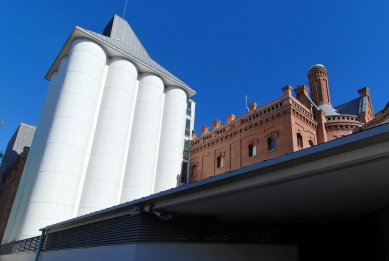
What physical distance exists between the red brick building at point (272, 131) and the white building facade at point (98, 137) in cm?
357

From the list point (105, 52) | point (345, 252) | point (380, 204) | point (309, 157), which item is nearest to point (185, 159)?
point (105, 52)

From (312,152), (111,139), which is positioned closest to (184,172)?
(111,139)

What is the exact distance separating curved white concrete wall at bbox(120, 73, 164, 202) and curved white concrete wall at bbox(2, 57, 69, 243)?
7.31 meters

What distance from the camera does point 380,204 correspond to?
27.5 feet

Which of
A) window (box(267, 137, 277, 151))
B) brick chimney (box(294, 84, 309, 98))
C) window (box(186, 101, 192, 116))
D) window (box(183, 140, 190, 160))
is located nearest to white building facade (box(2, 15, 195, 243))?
window (box(183, 140, 190, 160))

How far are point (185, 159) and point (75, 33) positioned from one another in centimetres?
1740

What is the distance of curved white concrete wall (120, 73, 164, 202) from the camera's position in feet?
91.5

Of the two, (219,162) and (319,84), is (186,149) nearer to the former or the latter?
(219,162)

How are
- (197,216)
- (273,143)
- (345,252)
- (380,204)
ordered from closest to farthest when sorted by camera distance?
(380,204) < (197,216) < (345,252) < (273,143)

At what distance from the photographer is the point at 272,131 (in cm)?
2756

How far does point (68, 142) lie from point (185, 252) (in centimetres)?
1779

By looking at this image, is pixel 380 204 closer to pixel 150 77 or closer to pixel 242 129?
pixel 242 129

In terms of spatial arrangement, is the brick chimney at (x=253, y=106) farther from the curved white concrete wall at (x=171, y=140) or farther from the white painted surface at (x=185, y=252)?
the white painted surface at (x=185, y=252)

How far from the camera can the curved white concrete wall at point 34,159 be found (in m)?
23.9
